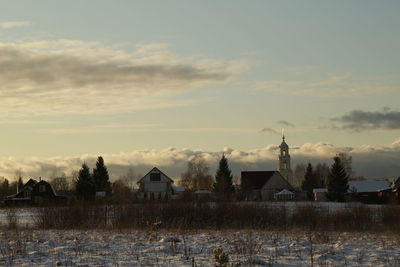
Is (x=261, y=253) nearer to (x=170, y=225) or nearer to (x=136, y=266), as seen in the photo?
(x=136, y=266)

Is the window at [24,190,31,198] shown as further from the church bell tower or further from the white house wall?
the church bell tower

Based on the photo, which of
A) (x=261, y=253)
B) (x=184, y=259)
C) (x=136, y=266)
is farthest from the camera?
(x=261, y=253)

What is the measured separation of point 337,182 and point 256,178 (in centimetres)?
2916

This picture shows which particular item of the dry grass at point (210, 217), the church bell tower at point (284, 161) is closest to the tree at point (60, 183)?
the church bell tower at point (284, 161)

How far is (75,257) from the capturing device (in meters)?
17.8

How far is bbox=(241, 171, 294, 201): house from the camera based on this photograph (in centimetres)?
10950

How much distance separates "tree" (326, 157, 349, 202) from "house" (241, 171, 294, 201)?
77.0 ft

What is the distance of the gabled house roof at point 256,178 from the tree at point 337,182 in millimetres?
24866

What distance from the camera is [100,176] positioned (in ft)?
320

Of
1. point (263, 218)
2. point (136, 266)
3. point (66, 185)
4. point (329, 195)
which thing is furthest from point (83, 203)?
point (66, 185)

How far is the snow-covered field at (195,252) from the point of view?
16641 millimetres

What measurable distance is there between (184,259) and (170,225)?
17.0 m

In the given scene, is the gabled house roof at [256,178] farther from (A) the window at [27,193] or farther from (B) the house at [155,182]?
(A) the window at [27,193]

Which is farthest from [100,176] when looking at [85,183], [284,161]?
[284,161]
